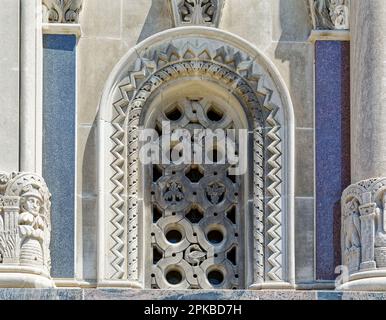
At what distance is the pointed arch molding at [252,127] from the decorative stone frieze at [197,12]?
131 mm

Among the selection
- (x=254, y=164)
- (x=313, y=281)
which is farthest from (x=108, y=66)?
(x=313, y=281)

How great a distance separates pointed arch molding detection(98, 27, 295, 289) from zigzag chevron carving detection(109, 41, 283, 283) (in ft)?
0.04

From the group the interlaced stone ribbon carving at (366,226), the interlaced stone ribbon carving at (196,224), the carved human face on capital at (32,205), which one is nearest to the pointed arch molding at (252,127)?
the interlaced stone ribbon carving at (196,224)

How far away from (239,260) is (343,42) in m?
2.99

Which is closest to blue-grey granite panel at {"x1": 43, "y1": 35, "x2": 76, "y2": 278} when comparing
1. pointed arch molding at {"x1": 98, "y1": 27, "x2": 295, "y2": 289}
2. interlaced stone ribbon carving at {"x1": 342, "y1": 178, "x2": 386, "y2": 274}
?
pointed arch molding at {"x1": 98, "y1": 27, "x2": 295, "y2": 289}

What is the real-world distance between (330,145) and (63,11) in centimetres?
366

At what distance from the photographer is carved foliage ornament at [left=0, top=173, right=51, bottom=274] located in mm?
22719

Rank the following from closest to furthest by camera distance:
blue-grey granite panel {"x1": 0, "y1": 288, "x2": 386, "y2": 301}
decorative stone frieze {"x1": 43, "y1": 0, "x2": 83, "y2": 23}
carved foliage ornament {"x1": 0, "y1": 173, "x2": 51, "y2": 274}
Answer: blue-grey granite panel {"x1": 0, "y1": 288, "x2": 386, "y2": 301}
carved foliage ornament {"x1": 0, "y1": 173, "x2": 51, "y2": 274}
decorative stone frieze {"x1": 43, "y1": 0, "x2": 83, "y2": 23}

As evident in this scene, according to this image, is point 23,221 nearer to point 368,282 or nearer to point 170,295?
point 170,295

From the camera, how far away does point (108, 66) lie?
24.8m

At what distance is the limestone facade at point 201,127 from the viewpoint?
23.9m

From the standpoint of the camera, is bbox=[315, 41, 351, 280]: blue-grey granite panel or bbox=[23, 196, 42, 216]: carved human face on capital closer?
bbox=[23, 196, 42, 216]: carved human face on capital

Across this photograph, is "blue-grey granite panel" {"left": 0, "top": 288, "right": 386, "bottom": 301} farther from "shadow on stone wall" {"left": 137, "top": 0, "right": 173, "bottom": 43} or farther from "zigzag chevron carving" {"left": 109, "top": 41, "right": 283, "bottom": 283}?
"shadow on stone wall" {"left": 137, "top": 0, "right": 173, "bottom": 43}
